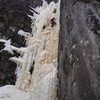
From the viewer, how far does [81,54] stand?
2812mm

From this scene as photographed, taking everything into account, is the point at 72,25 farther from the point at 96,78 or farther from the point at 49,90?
the point at 96,78

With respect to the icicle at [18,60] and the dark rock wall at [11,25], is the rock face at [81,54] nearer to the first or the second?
the icicle at [18,60]

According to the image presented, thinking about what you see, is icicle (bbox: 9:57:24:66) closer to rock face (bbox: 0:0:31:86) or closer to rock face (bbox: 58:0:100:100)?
rock face (bbox: 0:0:31:86)

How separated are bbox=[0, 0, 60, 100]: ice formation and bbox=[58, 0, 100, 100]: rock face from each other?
300 mm

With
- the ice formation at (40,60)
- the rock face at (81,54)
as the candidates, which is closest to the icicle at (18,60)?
the ice formation at (40,60)

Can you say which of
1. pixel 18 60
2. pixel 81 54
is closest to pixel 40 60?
pixel 18 60

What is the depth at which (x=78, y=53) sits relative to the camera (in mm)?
2908

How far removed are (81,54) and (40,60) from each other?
219 cm

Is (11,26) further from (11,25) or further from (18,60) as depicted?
(18,60)

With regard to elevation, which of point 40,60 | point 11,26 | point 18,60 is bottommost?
point 40,60

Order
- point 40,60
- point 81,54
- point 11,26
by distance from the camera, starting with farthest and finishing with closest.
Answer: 1. point 11,26
2. point 40,60
3. point 81,54

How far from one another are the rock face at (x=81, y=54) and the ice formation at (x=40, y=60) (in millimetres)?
300

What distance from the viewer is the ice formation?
12.6ft

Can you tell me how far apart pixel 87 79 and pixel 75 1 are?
4.50ft
